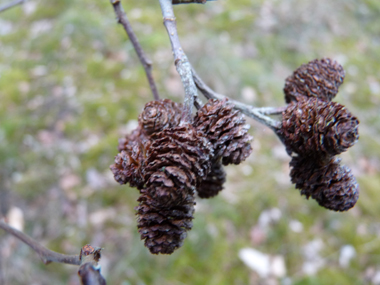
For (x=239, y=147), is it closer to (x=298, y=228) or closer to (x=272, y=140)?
(x=298, y=228)

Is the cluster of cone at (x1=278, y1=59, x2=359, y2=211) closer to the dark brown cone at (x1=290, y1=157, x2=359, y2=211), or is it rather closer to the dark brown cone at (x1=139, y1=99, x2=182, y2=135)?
the dark brown cone at (x1=290, y1=157, x2=359, y2=211)

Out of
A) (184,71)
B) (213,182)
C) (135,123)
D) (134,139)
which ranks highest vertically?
(184,71)

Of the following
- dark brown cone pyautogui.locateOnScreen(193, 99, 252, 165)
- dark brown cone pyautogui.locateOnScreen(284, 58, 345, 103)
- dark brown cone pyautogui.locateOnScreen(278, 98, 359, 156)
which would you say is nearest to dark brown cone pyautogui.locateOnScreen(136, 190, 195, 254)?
dark brown cone pyautogui.locateOnScreen(193, 99, 252, 165)

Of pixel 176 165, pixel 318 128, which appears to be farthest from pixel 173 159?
pixel 318 128

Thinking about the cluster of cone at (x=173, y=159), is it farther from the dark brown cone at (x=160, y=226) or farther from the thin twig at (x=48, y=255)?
the thin twig at (x=48, y=255)

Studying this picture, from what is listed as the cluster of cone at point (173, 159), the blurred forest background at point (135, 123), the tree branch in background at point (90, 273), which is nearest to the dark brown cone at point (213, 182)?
the cluster of cone at point (173, 159)

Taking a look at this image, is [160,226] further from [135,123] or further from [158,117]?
[135,123]

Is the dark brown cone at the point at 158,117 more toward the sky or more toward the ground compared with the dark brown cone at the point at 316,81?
more toward the sky
